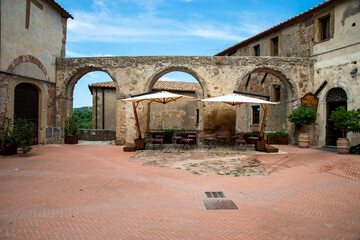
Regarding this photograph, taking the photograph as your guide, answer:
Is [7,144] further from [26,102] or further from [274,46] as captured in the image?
[274,46]

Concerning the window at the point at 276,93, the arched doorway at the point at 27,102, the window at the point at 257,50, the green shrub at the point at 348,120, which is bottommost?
the green shrub at the point at 348,120

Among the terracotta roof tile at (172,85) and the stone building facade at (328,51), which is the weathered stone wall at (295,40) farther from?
the terracotta roof tile at (172,85)

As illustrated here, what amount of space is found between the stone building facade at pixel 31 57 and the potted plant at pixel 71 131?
72cm

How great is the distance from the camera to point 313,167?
21.5ft

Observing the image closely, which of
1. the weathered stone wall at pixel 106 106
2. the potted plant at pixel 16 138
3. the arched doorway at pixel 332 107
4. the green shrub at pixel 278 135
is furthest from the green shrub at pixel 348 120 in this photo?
the weathered stone wall at pixel 106 106

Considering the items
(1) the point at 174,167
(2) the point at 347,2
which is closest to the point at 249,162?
(1) the point at 174,167

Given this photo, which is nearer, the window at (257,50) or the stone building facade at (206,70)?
the stone building facade at (206,70)

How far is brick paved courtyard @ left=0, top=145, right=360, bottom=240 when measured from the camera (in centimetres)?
279

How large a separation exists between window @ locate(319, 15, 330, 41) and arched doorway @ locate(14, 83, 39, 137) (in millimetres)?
15547

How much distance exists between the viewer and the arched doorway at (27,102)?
953cm

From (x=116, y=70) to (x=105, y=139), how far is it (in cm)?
513

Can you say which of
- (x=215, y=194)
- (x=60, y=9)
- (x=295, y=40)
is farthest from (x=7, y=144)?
(x=295, y=40)

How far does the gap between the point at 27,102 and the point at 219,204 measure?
1040cm

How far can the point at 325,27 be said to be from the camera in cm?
1187
